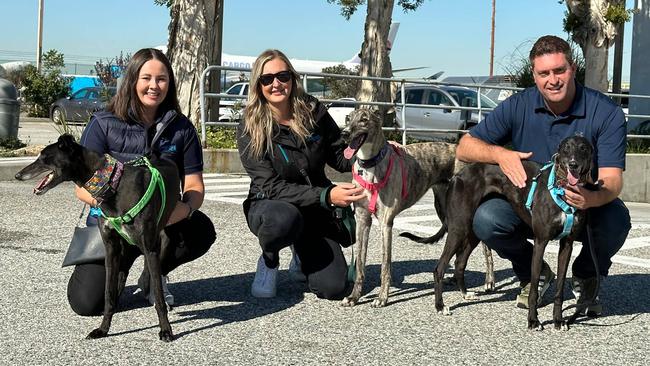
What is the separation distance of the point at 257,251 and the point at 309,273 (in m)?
1.78

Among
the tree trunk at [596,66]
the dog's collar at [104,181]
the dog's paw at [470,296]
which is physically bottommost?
the dog's paw at [470,296]

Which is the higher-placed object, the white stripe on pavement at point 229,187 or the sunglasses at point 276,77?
the sunglasses at point 276,77

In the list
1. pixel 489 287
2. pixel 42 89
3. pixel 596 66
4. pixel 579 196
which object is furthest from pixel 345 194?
pixel 42 89

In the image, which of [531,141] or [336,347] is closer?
[336,347]

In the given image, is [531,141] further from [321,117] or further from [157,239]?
[157,239]

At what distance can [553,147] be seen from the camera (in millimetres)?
5473

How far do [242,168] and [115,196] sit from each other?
9608 mm

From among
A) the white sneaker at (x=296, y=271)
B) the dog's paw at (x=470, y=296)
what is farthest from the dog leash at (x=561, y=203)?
the white sneaker at (x=296, y=271)

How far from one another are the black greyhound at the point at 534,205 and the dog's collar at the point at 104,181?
214 centimetres

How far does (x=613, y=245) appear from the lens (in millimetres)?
5477

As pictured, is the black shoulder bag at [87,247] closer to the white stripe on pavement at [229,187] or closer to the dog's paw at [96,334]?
the dog's paw at [96,334]

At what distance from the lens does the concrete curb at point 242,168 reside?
1321 centimetres

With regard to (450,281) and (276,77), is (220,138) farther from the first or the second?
(276,77)

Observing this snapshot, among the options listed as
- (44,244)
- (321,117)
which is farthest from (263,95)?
(44,244)
